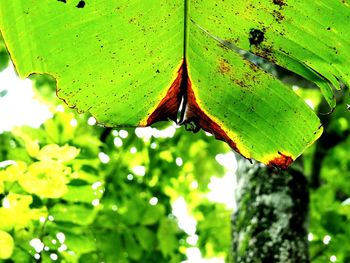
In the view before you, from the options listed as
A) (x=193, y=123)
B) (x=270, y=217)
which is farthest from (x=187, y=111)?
(x=270, y=217)

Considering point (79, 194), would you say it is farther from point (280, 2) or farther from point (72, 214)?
point (280, 2)

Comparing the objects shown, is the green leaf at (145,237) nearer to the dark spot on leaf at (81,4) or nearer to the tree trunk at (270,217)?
the tree trunk at (270,217)

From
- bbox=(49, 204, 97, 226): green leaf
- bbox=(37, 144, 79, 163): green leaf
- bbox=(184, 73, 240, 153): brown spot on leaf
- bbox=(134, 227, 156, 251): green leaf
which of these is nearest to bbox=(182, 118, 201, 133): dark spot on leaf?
bbox=(184, 73, 240, 153): brown spot on leaf

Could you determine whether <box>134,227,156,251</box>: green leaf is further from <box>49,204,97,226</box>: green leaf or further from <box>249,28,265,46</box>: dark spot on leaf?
<box>249,28,265,46</box>: dark spot on leaf

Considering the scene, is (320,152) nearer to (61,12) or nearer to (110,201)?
(110,201)

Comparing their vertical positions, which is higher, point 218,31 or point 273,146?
point 218,31

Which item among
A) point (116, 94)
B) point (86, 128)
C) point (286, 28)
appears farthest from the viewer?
point (86, 128)

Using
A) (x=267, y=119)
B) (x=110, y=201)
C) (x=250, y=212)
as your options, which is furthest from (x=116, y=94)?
(x=110, y=201)
